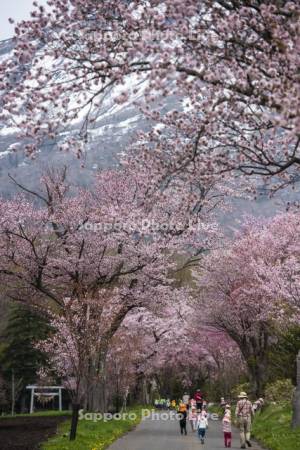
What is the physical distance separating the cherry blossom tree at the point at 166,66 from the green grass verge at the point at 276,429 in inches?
375

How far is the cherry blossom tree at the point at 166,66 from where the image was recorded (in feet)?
26.6

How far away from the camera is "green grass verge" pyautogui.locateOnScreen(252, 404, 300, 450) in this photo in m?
17.6

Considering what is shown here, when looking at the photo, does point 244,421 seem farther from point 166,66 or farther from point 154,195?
point 166,66

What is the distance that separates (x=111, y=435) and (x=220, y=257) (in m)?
15.9

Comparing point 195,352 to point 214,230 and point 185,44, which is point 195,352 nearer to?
point 214,230

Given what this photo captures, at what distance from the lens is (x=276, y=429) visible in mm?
22141

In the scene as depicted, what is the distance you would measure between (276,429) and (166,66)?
1701 cm

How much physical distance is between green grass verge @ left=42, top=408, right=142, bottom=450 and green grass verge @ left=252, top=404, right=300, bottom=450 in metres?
4.86

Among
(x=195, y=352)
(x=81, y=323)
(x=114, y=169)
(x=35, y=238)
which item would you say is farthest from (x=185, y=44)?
(x=195, y=352)

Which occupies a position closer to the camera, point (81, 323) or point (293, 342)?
point (81, 323)

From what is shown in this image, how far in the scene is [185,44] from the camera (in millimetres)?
8633

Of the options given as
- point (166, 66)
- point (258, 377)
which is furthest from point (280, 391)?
point (166, 66)

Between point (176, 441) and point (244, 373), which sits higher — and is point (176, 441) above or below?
below

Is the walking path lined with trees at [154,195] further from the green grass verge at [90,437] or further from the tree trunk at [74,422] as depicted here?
the green grass verge at [90,437]
